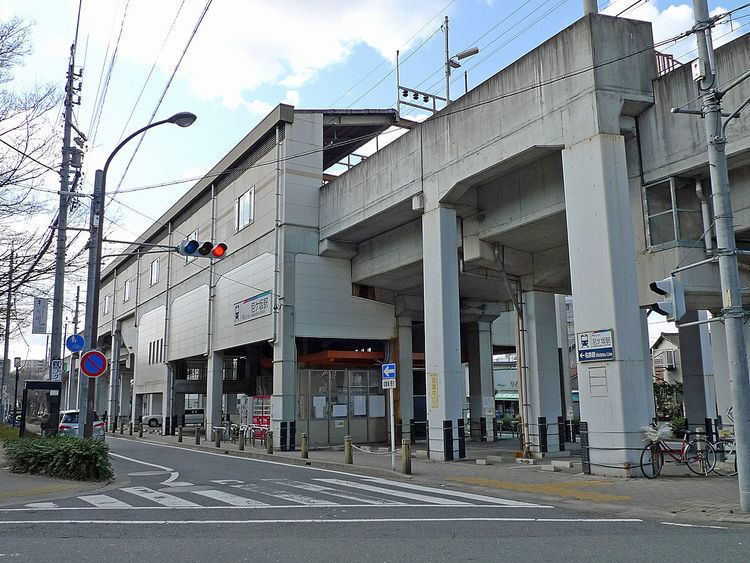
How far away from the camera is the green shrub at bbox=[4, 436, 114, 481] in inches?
599

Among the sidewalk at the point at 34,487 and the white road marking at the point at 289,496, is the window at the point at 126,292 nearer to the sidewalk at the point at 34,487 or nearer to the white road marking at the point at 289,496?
the sidewalk at the point at 34,487

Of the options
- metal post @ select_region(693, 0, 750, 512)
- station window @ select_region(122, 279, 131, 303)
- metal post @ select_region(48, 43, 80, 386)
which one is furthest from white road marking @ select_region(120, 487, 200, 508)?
station window @ select_region(122, 279, 131, 303)

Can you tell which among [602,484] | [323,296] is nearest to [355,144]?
[323,296]

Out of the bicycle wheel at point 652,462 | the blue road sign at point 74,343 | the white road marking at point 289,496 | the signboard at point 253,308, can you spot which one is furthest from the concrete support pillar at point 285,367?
the bicycle wheel at point 652,462

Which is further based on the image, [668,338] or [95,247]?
[668,338]

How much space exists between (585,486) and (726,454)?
5.22 meters

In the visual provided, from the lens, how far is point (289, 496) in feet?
41.8

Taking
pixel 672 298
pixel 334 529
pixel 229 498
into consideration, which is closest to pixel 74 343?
pixel 229 498

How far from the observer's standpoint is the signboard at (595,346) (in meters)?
15.0

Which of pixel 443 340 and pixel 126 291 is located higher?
pixel 126 291

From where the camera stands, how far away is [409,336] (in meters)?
29.7

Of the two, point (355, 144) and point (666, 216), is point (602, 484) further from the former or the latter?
point (355, 144)

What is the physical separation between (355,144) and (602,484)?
22.3 m

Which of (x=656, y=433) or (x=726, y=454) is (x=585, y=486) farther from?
(x=726, y=454)
